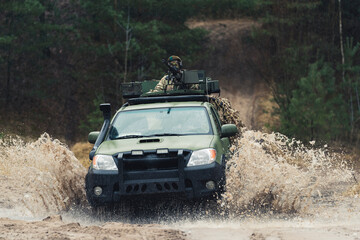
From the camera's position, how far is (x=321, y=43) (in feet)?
103

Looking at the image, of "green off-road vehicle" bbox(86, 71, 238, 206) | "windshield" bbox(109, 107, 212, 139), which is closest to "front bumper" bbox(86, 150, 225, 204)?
"green off-road vehicle" bbox(86, 71, 238, 206)

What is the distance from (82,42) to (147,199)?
23.9m

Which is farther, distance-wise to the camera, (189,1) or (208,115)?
(189,1)

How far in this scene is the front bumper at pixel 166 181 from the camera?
841 cm

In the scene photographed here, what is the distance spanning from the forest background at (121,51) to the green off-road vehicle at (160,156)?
14515 millimetres

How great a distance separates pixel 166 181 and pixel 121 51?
2085 centimetres

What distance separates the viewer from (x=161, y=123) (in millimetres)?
9641

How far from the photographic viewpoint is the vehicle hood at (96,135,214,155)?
8.66 m

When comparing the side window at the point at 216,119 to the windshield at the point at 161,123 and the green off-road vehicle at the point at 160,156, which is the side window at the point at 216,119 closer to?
the green off-road vehicle at the point at 160,156

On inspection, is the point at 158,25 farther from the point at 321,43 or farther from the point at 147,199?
the point at 147,199

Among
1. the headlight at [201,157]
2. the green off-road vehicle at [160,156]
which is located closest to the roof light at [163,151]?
the green off-road vehicle at [160,156]

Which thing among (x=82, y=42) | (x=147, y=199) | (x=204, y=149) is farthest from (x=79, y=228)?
(x=82, y=42)

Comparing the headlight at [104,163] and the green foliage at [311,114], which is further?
the green foliage at [311,114]

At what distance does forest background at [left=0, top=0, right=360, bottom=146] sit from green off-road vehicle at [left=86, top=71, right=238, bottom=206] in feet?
47.6
